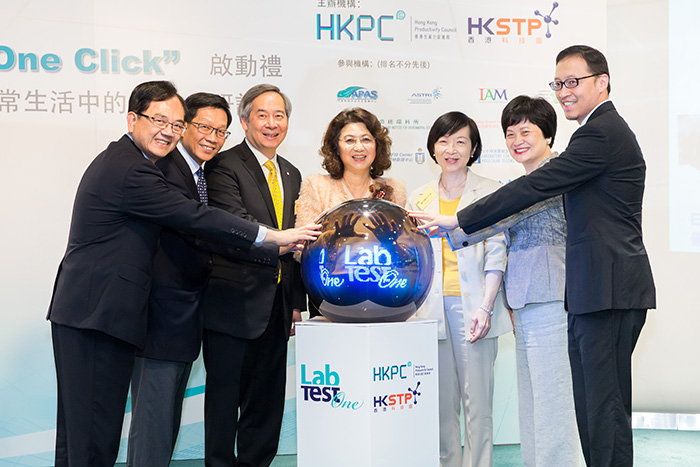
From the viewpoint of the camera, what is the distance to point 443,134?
13.0 feet

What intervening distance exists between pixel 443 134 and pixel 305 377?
1458mm

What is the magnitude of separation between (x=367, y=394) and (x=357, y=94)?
262 cm

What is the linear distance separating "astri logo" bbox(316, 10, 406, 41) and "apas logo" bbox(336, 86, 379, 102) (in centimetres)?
32

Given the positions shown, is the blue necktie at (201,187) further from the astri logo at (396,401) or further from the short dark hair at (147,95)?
the astri logo at (396,401)

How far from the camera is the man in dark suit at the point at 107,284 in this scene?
10.3 ft

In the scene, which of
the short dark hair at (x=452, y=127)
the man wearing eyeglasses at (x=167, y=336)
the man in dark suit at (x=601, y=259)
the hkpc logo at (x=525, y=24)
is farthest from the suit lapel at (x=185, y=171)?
the hkpc logo at (x=525, y=24)

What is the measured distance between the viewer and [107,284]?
314cm

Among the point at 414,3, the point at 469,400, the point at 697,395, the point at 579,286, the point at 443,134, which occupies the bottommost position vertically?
the point at 697,395

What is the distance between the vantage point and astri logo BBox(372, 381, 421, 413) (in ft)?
9.99

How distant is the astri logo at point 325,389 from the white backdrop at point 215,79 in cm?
204

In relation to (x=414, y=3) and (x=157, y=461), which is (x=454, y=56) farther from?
(x=157, y=461)

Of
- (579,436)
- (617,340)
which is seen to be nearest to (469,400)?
(579,436)

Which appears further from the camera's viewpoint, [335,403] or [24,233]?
[24,233]

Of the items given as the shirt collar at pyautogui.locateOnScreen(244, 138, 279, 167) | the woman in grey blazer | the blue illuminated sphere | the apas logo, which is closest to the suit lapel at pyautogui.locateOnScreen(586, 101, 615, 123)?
the woman in grey blazer
